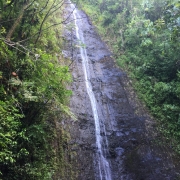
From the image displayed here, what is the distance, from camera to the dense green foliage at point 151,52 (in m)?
9.63

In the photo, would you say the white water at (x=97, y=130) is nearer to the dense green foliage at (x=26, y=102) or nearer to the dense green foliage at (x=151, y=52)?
the dense green foliage at (x=26, y=102)

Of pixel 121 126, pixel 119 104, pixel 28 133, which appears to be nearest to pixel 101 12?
pixel 119 104

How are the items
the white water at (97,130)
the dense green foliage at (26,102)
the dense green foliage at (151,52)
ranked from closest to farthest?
1. the dense green foliage at (26,102)
2. the white water at (97,130)
3. the dense green foliage at (151,52)

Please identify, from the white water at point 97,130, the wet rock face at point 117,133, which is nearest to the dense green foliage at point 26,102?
the wet rock face at point 117,133

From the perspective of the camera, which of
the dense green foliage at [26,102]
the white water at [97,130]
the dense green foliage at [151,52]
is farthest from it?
the dense green foliage at [151,52]

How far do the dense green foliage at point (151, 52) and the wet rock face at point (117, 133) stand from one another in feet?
2.29

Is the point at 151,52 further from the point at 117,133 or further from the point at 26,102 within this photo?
the point at 26,102

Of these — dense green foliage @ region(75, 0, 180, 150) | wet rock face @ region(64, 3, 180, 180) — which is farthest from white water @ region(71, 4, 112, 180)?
dense green foliage @ region(75, 0, 180, 150)

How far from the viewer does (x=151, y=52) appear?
11703mm

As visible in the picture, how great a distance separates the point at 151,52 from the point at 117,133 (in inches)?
202

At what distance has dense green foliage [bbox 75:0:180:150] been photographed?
31.6 feet

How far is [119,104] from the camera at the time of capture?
35.3 feet

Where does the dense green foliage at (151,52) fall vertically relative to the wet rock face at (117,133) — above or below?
above

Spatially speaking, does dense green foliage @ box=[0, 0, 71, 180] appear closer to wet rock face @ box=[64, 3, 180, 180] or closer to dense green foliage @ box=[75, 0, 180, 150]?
wet rock face @ box=[64, 3, 180, 180]
